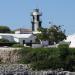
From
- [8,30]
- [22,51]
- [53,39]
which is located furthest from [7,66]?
[8,30]

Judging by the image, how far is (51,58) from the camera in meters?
30.4

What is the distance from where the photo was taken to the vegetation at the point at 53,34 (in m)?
58.3

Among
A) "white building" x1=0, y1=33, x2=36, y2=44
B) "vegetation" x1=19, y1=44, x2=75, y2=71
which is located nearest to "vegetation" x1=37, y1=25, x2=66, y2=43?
"white building" x1=0, y1=33, x2=36, y2=44

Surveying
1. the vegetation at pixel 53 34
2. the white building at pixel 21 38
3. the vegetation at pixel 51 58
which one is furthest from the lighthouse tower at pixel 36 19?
the vegetation at pixel 51 58

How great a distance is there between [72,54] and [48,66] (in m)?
1.96

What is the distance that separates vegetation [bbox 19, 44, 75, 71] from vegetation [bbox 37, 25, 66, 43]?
88.3 ft

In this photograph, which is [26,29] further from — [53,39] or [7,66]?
[7,66]

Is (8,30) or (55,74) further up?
(8,30)

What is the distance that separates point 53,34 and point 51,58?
28361 millimetres

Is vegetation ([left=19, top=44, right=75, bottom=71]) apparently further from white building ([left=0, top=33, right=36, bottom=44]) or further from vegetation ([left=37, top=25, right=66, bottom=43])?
white building ([left=0, top=33, right=36, bottom=44])

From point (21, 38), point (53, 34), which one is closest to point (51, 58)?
point (53, 34)

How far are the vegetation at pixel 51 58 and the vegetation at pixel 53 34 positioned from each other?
26.9 m

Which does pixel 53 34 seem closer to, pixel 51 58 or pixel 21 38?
pixel 21 38

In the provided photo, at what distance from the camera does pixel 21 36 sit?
251ft
